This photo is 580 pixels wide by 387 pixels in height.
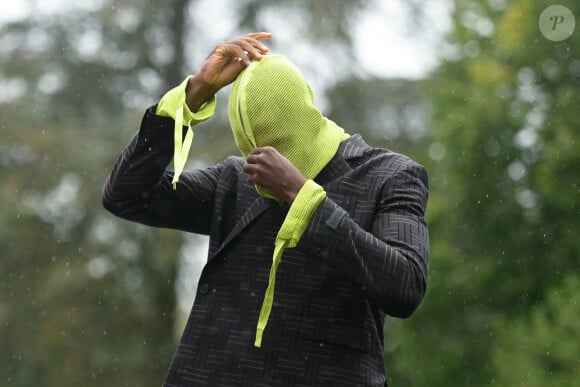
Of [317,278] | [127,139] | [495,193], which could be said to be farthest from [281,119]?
[495,193]

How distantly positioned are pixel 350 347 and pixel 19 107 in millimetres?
13433

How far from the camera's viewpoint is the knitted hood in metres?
3.20

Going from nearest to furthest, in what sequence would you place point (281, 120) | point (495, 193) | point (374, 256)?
point (374, 256)
point (281, 120)
point (495, 193)

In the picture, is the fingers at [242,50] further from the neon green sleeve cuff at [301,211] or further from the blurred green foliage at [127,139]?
the blurred green foliage at [127,139]

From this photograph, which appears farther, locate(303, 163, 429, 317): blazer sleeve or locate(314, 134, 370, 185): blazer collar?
locate(314, 134, 370, 185): blazer collar

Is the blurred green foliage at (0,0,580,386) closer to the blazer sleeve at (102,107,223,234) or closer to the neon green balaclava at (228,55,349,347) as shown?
the blazer sleeve at (102,107,223,234)

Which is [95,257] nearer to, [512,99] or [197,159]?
[197,159]

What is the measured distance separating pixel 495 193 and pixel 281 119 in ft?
46.8

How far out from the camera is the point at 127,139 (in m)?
Result: 15.0

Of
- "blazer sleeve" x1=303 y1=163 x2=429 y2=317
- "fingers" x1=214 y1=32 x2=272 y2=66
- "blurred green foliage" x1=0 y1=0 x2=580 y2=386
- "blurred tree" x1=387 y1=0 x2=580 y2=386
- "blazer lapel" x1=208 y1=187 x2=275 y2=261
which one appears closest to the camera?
"blazer sleeve" x1=303 y1=163 x2=429 y2=317

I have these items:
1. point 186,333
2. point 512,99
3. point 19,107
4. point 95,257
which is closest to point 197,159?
point 95,257

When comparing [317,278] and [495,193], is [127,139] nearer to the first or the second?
[495,193]
